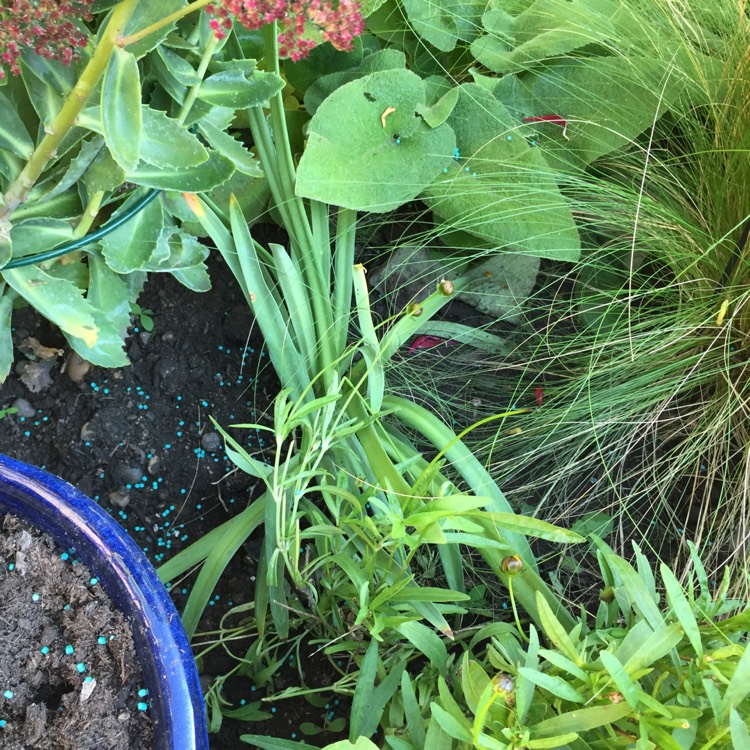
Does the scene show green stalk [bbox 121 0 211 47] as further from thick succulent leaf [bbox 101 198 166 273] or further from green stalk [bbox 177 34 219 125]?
thick succulent leaf [bbox 101 198 166 273]

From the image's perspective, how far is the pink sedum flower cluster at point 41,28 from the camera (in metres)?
0.54

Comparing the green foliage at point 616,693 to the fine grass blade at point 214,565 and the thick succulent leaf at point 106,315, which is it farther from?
the thick succulent leaf at point 106,315

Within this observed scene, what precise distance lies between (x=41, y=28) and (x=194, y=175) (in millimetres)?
217

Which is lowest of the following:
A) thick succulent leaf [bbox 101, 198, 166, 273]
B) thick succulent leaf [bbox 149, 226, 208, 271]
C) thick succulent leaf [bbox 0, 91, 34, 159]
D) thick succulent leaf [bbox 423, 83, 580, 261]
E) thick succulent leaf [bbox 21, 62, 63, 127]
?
thick succulent leaf [bbox 149, 226, 208, 271]

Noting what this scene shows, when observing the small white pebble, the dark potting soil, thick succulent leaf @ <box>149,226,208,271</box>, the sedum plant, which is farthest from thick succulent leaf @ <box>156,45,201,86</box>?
the small white pebble

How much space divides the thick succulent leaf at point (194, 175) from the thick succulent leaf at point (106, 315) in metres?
0.16

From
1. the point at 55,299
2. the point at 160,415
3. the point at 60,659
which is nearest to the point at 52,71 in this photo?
the point at 55,299

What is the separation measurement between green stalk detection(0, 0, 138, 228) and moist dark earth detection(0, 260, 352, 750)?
12.0 inches

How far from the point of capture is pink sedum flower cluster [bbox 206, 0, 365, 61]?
51cm

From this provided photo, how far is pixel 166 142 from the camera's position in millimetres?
683

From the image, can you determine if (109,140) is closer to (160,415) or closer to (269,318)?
(269,318)

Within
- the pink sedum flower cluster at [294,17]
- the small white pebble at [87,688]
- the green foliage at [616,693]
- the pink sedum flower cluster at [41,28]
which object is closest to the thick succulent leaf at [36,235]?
the pink sedum flower cluster at [41,28]

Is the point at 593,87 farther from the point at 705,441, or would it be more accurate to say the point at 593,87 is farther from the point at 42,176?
the point at 42,176

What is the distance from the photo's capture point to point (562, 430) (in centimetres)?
96
